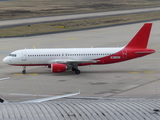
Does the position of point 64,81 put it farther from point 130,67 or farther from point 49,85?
point 130,67

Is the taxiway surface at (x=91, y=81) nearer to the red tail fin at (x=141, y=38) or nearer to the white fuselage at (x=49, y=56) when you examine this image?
the white fuselage at (x=49, y=56)

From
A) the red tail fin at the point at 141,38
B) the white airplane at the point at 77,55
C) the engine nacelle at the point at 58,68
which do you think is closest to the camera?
the engine nacelle at the point at 58,68

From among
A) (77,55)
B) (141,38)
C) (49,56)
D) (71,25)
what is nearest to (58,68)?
(49,56)

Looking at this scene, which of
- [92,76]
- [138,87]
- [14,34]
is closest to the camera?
[138,87]

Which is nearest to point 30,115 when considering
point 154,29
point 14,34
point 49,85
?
point 49,85

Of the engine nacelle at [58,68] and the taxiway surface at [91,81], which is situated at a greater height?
the engine nacelle at [58,68]

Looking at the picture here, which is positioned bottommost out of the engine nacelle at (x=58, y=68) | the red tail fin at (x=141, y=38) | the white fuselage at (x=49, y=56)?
the engine nacelle at (x=58, y=68)

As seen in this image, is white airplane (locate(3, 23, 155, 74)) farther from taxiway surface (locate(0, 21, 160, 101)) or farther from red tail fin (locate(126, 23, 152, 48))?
taxiway surface (locate(0, 21, 160, 101))

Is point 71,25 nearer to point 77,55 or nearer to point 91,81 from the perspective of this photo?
point 77,55

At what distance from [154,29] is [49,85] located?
61.0 m

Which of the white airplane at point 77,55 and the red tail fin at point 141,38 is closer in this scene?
the white airplane at point 77,55

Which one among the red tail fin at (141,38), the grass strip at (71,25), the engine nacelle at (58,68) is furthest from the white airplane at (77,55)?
the grass strip at (71,25)

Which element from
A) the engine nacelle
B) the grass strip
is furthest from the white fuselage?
the grass strip

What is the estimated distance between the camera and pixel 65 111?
58.2 ft
